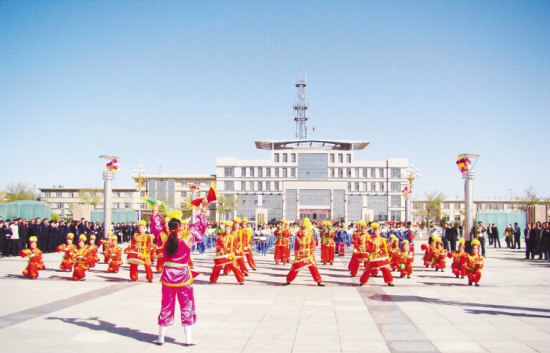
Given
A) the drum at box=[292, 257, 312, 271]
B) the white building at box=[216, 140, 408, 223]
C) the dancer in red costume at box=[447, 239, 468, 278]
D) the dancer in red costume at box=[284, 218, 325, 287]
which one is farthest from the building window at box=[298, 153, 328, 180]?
the drum at box=[292, 257, 312, 271]

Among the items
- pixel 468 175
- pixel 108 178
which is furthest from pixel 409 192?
pixel 108 178

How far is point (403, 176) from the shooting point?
66.9 meters

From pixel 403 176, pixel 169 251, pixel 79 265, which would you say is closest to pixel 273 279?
pixel 79 265

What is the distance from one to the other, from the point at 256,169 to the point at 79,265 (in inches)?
2187

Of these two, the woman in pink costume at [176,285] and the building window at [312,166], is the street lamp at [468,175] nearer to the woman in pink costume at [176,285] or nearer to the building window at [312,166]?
the woman in pink costume at [176,285]

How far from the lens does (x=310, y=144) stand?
68.6 m

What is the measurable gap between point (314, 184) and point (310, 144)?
271 inches

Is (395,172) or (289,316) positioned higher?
(395,172)

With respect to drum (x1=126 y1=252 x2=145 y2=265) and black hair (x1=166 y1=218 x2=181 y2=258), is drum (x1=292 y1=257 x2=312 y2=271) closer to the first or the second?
drum (x1=126 y1=252 x2=145 y2=265)

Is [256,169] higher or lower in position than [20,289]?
higher

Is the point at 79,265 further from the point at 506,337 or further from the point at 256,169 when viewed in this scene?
the point at 256,169

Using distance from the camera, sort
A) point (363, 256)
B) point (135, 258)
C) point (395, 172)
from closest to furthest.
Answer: point (363, 256)
point (135, 258)
point (395, 172)

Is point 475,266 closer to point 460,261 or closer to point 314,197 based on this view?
point 460,261

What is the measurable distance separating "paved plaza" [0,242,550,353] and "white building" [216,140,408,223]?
176 feet
